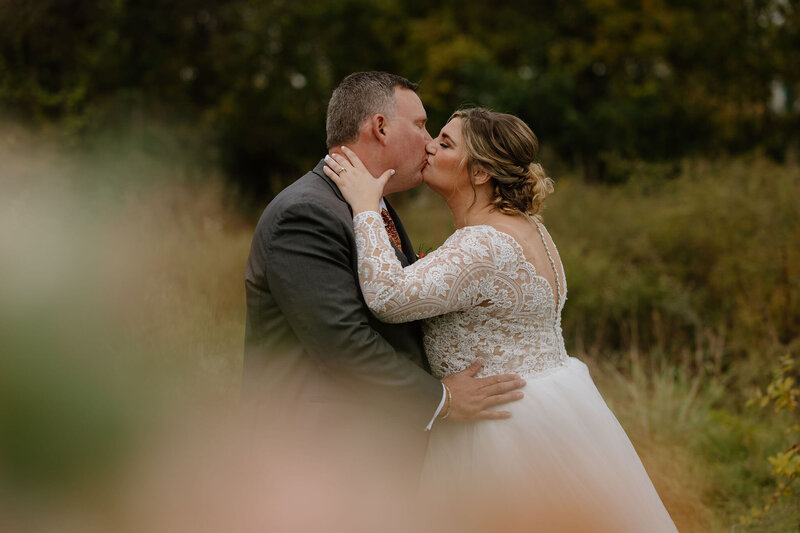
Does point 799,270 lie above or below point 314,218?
below

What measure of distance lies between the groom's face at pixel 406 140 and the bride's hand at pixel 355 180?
90 mm

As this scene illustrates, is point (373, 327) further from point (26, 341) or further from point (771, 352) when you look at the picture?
point (771, 352)

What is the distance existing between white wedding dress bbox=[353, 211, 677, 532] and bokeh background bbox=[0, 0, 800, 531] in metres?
0.66

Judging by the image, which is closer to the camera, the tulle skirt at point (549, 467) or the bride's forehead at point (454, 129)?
the tulle skirt at point (549, 467)

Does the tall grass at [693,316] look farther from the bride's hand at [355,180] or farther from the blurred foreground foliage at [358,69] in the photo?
the blurred foreground foliage at [358,69]

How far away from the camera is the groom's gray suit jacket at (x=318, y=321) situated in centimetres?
266

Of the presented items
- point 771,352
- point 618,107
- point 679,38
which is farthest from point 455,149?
point 679,38

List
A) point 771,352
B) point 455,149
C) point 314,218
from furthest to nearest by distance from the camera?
point 771,352 → point 455,149 → point 314,218

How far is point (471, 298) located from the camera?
2.89m

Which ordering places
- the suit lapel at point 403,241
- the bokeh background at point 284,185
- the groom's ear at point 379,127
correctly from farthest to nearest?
the suit lapel at point 403,241 < the groom's ear at point 379,127 < the bokeh background at point 284,185

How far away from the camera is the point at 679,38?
19.2m

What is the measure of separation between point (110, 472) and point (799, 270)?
21.2 ft

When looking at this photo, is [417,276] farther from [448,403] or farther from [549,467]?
[549,467]

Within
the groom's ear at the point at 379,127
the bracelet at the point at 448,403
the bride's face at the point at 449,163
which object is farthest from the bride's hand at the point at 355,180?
the bracelet at the point at 448,403
